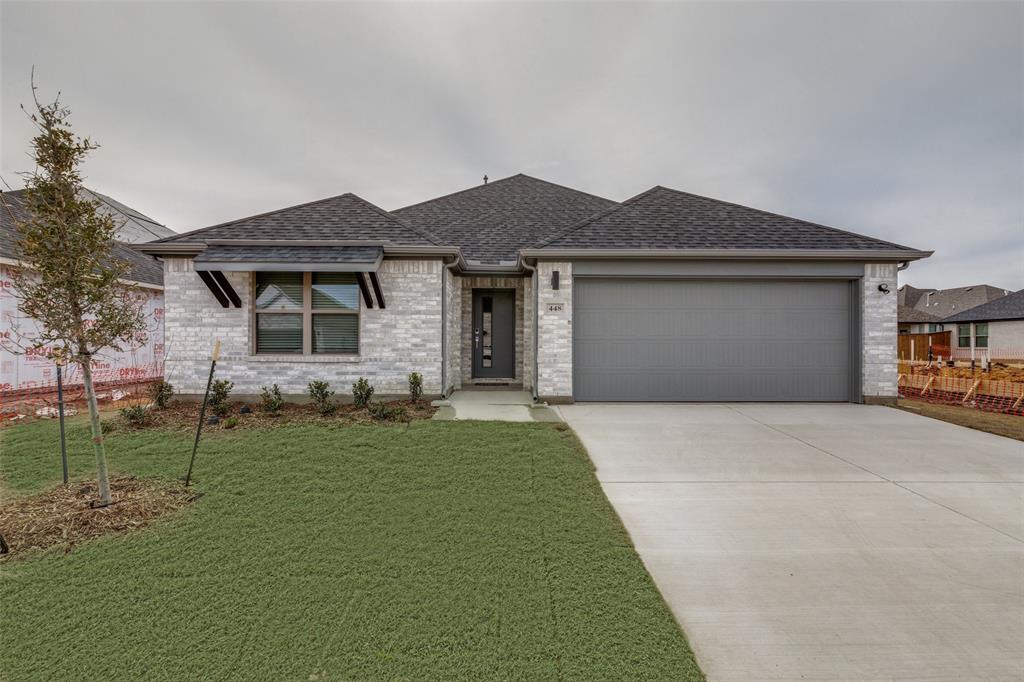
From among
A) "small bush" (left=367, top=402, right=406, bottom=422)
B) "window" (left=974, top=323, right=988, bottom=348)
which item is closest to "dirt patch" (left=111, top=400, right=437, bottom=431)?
"small bush" (left=367, top=402, right=406, bottom=422)

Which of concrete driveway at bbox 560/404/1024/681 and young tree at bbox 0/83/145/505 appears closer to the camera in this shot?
concrete driveway at bbox 560/404/1024/681

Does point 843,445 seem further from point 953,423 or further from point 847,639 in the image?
point 847,639

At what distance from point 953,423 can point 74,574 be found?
10815mm

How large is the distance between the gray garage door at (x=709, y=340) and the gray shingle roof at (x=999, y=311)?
1999 centimetres

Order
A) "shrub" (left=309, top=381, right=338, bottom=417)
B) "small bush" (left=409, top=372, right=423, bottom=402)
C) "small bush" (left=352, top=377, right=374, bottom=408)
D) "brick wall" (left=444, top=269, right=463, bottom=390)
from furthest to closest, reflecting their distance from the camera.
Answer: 1. "brick wall" (left=444, top=269, right=463, bottom=390)
2. "small bush" (left=409, top=372, right=423, bottom=402)
3. "small bush" (left=352, top=377, right=374, bottom=408)
4. "shrub" (left=309, top=381, right=338, bottom=417)

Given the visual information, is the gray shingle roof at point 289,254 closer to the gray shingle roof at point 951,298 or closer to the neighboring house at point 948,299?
the neighboring house at point 948,299

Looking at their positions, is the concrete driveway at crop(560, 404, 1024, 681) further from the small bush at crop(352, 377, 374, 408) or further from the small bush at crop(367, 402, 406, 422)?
the small bush at crop(352, 377, 374, 408)

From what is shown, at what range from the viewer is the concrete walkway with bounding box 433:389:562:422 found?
21.6 feet

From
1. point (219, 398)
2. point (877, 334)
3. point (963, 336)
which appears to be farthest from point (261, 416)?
point (963, 336)

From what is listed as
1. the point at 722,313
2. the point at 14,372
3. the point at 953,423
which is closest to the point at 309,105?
the point at 14,372

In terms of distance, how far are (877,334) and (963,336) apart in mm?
22606

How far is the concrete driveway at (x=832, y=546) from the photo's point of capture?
6.49ft

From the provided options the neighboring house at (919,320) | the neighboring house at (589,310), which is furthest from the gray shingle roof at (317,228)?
the neighboring house at (919,320)

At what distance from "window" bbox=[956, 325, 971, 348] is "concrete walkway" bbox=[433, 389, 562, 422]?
27.5 metres
